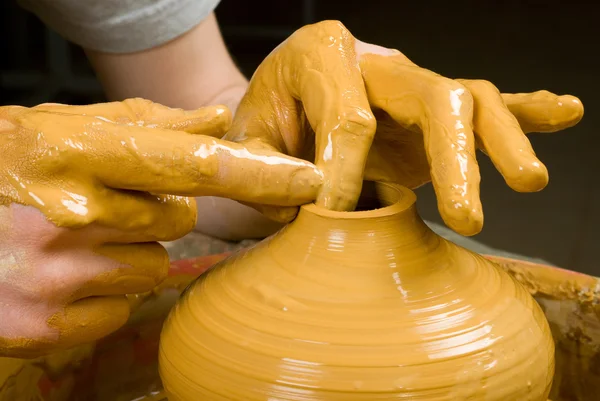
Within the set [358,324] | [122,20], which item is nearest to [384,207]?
[358,324]

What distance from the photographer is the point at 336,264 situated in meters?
0.73

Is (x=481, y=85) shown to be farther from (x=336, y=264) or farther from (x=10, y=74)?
(x=10, y=74)

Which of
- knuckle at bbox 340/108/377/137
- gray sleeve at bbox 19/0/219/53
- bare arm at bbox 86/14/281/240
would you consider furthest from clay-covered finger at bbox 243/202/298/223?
gray sleeve at bbox 19/0/219/53

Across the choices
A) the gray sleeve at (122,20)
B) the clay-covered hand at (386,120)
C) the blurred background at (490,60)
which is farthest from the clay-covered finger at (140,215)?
the blurred background at (490,60)

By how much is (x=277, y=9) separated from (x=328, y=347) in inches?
132

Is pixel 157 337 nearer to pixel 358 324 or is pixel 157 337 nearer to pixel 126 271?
pixel 126 271

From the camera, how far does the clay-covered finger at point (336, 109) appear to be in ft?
2.70

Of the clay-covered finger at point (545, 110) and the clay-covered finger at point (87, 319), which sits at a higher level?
the clay-covered finger at point (545, 110)

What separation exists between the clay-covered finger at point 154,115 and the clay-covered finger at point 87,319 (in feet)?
0.72

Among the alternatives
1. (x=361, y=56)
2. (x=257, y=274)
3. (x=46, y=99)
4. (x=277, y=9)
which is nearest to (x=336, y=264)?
(x=257, y=274)

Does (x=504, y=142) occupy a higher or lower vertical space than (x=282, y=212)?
higher

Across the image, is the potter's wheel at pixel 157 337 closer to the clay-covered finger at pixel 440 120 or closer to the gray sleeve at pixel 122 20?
the clay-covered finger at pixel 440 120

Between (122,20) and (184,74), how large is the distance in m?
0.19

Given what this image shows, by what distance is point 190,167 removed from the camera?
0.72m
